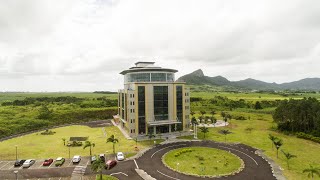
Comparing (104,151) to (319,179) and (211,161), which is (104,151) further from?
(319,179)

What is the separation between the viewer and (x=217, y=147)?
2923 inches

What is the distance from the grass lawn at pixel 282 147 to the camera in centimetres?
5719

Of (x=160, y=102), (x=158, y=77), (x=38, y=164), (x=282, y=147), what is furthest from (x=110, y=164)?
(x=282, y=147)

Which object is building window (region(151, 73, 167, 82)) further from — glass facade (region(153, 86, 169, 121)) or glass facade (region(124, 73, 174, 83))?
glass facade (region(153, 86, 169, 121))

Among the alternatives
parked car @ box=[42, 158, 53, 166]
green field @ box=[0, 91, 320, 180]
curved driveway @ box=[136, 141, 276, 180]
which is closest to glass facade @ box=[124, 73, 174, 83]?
green field @ box=[0, 91, 320, 180]

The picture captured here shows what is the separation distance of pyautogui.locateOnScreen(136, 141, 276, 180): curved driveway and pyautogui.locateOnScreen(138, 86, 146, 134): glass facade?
48.1 feet

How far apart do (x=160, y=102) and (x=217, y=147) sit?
2766 cm

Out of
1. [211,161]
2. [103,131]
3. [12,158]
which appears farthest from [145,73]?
[12,158]

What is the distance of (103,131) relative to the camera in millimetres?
101062

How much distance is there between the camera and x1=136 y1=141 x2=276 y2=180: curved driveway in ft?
169

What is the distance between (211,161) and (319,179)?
23012mm

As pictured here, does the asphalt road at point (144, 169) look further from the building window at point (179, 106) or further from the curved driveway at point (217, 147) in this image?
the building window at point (179, 106)

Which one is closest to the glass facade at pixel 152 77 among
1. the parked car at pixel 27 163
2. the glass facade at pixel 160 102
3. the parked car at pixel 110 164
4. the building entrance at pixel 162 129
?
the glass facade at pixel 160 102

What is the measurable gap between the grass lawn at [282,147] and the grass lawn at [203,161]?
1172cm
